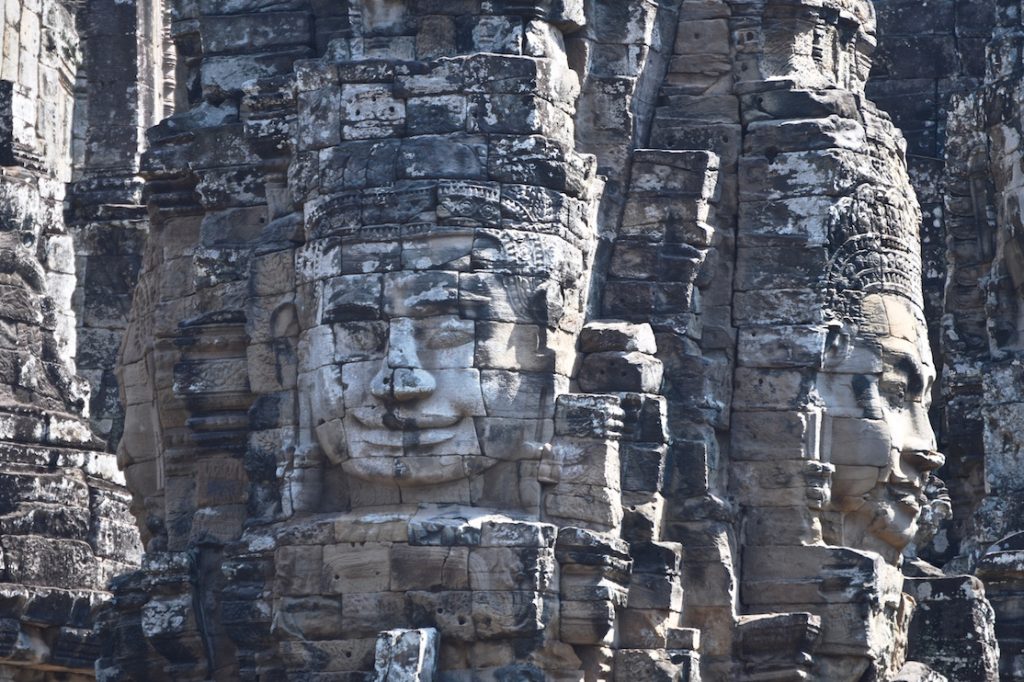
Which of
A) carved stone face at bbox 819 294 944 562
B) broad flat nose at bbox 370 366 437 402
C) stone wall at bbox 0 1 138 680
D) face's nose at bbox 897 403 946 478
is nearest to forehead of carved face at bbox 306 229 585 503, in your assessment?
broad flat nose at bbox 370 366 437 402

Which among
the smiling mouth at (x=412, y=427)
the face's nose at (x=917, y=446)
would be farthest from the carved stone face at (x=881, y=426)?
the smiling mouth at (x=412, y=427)

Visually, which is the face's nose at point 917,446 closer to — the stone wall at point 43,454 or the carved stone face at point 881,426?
the carved stone face at point 881,426

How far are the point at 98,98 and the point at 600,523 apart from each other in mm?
13806

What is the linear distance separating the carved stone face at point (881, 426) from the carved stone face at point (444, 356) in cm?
269

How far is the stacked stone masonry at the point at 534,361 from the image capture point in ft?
96.8

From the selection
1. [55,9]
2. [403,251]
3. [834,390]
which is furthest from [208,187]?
[55,9]

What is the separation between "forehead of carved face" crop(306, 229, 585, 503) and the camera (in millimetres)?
29469

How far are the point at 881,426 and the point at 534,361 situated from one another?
318 centimetres

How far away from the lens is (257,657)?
30.0 meters

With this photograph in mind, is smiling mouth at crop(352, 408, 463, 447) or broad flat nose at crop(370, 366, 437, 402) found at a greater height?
broad flat nose at crop(370, 366, 437, 402)

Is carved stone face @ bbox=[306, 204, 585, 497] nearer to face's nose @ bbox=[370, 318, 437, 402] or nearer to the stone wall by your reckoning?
face's nose @ bbox=[370, 318, 437, 402]

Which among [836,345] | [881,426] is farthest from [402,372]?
[881,426]

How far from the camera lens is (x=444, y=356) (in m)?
29.5

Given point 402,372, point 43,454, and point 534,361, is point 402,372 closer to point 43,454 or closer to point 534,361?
point 534,361
